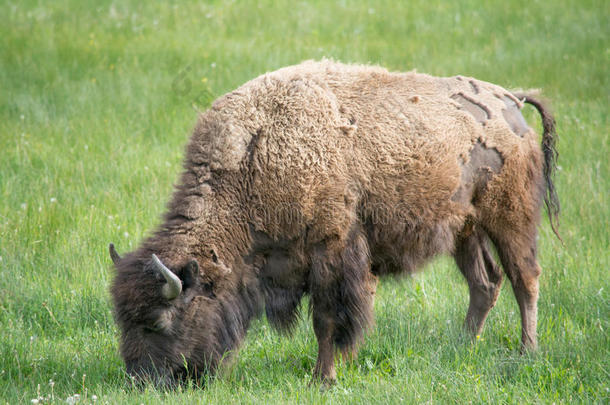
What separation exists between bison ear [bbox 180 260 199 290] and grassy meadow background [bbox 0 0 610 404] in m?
0.64

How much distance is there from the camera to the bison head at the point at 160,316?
4.08m

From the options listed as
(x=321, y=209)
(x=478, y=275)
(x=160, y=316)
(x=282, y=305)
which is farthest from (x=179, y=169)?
(x=160, y=316)

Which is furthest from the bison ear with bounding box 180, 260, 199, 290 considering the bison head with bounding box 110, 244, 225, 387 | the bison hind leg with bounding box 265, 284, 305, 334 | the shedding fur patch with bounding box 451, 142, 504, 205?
the shedding fur patch with bounding box 451, 142, 504, 205

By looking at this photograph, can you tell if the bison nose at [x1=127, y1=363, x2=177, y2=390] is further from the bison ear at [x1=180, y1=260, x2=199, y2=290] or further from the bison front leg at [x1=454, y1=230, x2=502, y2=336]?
the bison front leg at [x1=454, y1=230, x2=502, y2=336]

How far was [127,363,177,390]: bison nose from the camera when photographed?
4109 mm

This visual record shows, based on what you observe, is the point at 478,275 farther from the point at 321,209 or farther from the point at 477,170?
the point at 321,209

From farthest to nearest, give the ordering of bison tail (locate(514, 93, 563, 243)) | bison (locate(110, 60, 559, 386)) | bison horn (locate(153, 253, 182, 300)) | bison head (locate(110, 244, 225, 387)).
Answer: bison tail (locate(514, 93, 563, 243)), bison (locate(110, 60, 559, 386)), bison head (locate(110, 244, 225, 387)), bison horn (locate(153, 253, 182, 300))

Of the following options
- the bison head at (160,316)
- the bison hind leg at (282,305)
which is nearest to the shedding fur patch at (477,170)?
the bison hind leg at (282,305)

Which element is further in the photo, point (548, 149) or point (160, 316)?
point (548, 149)

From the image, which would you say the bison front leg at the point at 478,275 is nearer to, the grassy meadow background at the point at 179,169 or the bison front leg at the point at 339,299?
the grassy meadow background at the point at 179,169

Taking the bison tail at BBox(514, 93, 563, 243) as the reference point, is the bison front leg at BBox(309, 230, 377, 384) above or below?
below

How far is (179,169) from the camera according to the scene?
25.1 ft

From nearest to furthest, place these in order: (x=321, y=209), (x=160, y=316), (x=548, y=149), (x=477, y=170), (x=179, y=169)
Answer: (x=160, y=316)
(x=321, y=209)
(x=477, y=170)
(x=548, y=149)
(x=179, y=169)

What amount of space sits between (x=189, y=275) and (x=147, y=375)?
0.65 m
